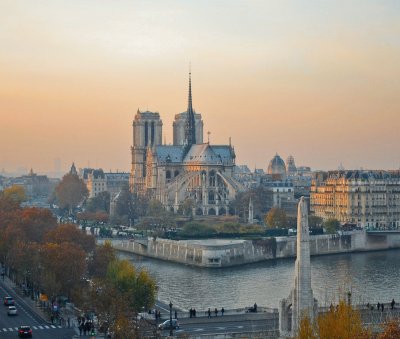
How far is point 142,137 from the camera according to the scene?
431ft

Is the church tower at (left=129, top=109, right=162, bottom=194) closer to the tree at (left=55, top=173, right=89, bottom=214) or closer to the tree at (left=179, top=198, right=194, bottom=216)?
the tree at (left=55, top=173, right=89, bottom=214)

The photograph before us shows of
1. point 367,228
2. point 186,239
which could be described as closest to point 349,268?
point 186,239

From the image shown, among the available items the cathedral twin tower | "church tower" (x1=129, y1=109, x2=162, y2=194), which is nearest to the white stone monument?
the cathedral twin tower

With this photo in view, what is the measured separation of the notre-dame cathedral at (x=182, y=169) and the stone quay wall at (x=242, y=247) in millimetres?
27483

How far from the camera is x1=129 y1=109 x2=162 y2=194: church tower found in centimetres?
12962

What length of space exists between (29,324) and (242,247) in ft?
119

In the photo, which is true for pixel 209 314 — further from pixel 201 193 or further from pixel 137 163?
pixel 137 163

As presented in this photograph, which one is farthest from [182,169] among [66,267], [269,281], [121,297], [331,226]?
[121,297]

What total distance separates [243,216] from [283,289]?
5141 cm

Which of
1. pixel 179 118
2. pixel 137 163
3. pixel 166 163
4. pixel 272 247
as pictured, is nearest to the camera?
pixel 272 247

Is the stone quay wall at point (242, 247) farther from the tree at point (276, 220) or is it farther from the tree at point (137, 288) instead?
the tree at point (137, 288)

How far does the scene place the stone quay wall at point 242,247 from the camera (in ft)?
234

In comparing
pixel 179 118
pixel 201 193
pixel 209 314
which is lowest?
pixel 209 314

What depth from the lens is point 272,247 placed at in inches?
3041
